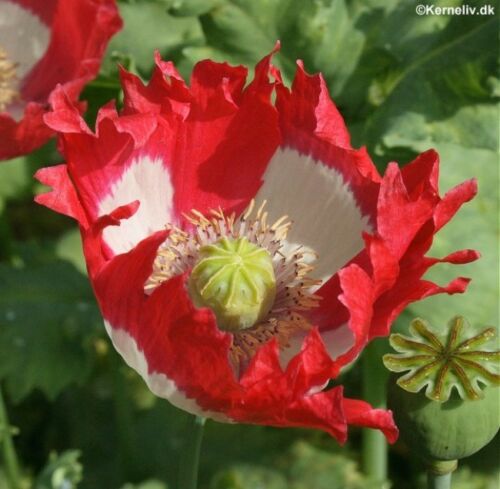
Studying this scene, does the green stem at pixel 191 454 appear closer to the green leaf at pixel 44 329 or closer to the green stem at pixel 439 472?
the green stem at pixel 439 472

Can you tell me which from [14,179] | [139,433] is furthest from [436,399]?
[14,179]

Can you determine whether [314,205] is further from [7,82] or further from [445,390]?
[7,82]

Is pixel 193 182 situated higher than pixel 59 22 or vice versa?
pixel 59 22

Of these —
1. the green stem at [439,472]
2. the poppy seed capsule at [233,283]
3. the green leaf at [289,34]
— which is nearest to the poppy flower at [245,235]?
the poppy seed capsule at [233,283]

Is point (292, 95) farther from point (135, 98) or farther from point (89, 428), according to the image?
point (89, 428)

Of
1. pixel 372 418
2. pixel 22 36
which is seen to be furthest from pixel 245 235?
pixel 22 36

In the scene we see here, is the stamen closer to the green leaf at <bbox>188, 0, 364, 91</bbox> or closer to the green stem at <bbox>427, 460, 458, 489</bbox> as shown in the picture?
the green stem at <bbox>427, 460, 458, 489</bbox>
